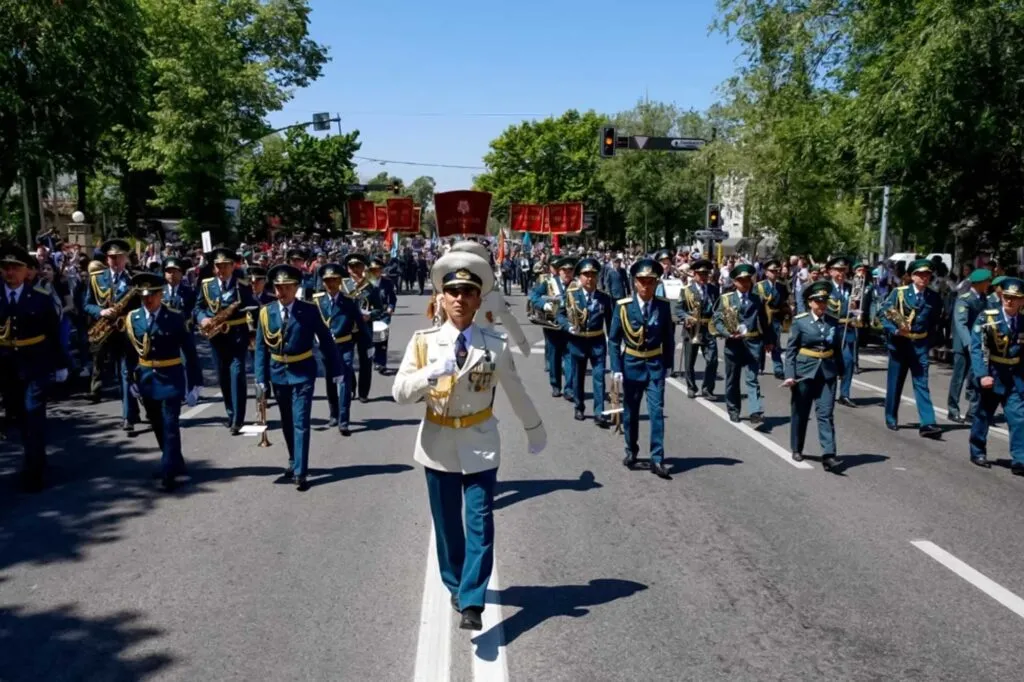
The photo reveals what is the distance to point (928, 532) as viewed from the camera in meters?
7.08

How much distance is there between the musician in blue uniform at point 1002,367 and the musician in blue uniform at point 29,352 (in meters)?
8.85

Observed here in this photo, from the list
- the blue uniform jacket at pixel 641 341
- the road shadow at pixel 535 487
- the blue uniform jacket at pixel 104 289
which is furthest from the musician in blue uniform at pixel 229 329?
the blue uniform jacket at pixel 641 341

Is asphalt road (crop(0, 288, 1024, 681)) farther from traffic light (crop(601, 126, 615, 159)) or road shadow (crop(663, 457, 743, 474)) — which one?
traffic light (crop(601, 126, 615, 159))

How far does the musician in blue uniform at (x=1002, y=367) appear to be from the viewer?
9.25 metres

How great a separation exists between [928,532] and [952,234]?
1732cm

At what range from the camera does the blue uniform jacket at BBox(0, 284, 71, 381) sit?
27.7 ft

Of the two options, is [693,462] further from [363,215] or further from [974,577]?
[363,215]

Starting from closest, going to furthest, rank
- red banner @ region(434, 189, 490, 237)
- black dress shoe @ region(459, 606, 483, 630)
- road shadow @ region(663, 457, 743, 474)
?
black dress shoe @ region(459, 606, 483, 630), road shadow @ region(663, 457, 743, 474), red banner @ region(434, 189, 490, 237)

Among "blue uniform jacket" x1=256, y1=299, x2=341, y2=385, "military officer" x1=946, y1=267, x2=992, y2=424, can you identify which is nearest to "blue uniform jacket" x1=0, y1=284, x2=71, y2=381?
"blue uniform jacket" x1=256, y1=299, x2=341, y2=385

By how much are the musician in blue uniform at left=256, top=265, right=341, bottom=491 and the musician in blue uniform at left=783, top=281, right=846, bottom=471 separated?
4.62 m

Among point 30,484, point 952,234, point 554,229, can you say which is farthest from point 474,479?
point 554,229

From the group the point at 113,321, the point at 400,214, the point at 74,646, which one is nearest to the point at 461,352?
the point at 74,646

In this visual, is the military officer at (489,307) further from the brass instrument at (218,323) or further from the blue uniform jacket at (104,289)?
the blue uniform jacket at (104,289)

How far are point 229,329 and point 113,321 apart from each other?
1531 mm
